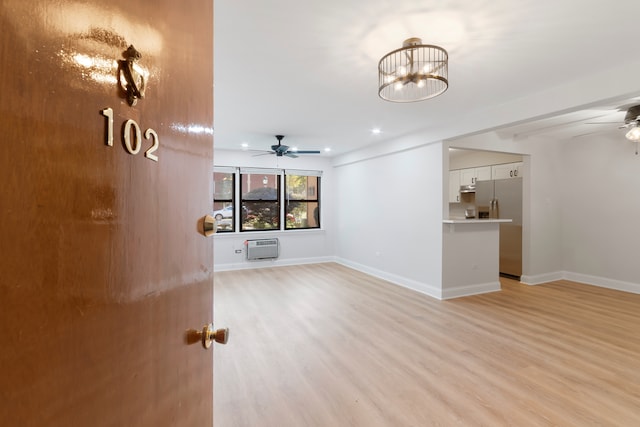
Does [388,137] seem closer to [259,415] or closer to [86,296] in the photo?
[259,415]

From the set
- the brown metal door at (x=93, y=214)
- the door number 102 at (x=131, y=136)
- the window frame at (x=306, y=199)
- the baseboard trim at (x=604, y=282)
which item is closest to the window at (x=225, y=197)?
the window frame at (x=306, y=199)

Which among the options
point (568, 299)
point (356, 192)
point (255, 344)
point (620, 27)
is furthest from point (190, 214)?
point (356, 192)

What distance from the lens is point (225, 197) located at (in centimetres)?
610

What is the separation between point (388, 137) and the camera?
16.4 feet

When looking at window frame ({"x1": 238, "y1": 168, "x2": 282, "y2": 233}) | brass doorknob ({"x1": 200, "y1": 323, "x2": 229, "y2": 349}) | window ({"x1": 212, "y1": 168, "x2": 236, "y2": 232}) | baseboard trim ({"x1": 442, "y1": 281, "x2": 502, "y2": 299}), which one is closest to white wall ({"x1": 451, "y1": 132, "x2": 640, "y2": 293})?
baseboard trim ({"x1": 442, "y1": 281, "x2": 502, "y2": 299})

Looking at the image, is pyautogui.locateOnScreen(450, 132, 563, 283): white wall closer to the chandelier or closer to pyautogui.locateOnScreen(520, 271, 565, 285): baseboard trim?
pyautogui.locateOnScreen(520, 271, 565, 285): baseboard trim

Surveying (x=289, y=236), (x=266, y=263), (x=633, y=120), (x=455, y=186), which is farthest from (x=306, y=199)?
(x=633, y=120)

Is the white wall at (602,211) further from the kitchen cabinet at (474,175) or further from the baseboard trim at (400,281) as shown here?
the baseboard trim at (400,281)

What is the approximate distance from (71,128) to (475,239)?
4.85 metres

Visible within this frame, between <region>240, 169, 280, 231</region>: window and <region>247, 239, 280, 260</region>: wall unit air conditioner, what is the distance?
35 cm

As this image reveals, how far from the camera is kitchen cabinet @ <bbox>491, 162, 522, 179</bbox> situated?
17.4 feet

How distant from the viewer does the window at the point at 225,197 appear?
237 inches

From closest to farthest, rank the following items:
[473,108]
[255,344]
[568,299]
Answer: [255,344], [473,108], [568,299]

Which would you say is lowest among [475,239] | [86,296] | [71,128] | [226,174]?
[475,239]
